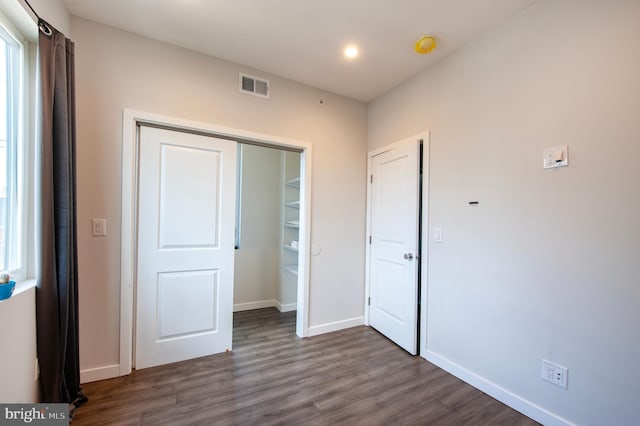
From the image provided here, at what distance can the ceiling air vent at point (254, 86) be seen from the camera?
8.31 feet

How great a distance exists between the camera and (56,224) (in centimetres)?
159

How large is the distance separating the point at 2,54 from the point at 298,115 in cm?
205

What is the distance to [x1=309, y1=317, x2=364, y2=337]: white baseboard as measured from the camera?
288 cm

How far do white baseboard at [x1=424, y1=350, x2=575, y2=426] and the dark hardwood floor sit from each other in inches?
1.7

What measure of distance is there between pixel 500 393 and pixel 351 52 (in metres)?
2.90

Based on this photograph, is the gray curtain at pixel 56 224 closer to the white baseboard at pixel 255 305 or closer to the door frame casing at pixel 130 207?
the door frame casing at pixel 130 207

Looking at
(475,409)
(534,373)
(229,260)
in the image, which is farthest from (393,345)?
(229,260)

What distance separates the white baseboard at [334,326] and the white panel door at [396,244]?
0.17 meters

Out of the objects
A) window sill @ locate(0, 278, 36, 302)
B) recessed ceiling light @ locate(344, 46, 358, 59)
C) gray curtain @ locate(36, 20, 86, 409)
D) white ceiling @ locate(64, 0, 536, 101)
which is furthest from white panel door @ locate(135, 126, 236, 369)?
recessed ceiling light @ locate(344, 46, 358, 59)

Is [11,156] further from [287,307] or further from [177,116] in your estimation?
[287,307]

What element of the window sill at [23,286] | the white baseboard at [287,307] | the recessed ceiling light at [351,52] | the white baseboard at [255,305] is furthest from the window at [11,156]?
the white baseboard at [287,307]

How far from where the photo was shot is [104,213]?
2.02 m

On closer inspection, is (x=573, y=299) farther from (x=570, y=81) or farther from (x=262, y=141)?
(x=262, y=141)

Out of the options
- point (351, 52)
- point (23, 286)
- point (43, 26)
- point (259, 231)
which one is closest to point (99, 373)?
point (23, 286)
